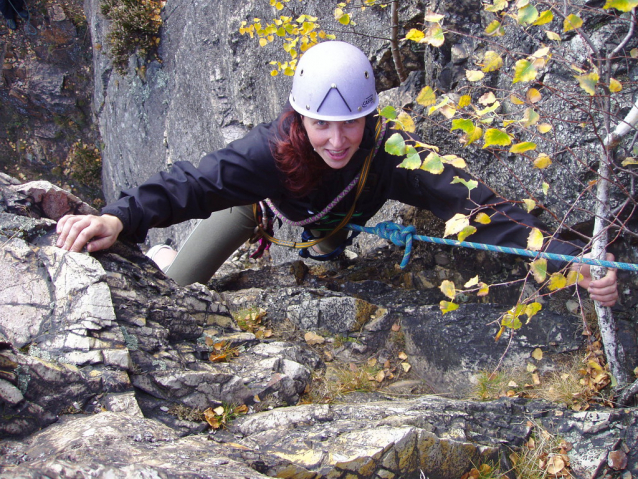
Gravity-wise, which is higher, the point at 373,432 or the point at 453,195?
the point at 453,195

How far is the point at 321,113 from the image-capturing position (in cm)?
328

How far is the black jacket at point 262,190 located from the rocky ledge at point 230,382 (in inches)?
13.9

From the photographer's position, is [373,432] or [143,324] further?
[143,324]

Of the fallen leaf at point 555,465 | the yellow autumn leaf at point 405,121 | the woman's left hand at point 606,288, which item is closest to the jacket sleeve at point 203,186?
the yellow autumn leaf at point 405,121

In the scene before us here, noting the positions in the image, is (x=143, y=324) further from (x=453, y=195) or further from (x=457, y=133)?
(x=457, y=133)

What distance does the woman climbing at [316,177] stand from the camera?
3.18 m

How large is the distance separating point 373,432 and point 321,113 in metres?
2.01

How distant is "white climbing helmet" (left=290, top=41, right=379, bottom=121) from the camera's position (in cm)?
324

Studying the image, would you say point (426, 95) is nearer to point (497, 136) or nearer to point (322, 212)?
point (497, 136)

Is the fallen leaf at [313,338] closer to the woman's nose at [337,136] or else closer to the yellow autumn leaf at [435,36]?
A: the woman's nose at [337,136]

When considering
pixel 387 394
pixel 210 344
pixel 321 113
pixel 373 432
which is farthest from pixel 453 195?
pixel 210 344

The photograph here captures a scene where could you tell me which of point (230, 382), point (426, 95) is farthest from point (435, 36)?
point (230, 382)

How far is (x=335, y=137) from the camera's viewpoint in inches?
130

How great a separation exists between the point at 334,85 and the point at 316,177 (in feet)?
2.34
